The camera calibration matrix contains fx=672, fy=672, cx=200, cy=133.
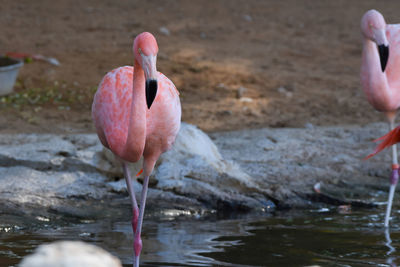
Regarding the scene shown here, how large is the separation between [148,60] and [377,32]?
1.68 metres

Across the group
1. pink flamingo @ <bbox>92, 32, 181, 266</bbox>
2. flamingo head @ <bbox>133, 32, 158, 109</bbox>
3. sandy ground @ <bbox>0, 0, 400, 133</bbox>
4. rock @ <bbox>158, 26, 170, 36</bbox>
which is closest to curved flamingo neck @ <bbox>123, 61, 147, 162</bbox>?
pink flamingo @ <bbox>92, 32, 181, 266</bbox>

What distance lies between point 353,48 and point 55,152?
557cm

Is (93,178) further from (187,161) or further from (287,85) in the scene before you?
(287,85)

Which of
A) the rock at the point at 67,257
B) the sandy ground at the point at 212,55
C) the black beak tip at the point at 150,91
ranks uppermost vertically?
the black beak tip at the point at 150,91

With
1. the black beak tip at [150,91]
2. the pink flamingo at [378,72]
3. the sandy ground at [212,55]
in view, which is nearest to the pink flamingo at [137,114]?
the black beak tip at [150,91]

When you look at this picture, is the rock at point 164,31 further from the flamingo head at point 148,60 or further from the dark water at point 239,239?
the flamingo head at point 148,60

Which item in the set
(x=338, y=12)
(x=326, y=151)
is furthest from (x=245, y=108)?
(x=338, y=12)

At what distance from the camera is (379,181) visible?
4727 millimetres

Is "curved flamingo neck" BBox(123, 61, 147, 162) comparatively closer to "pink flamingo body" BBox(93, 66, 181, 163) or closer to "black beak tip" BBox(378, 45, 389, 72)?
"pink flamingo body" BBox(93, 66, 181, 163)

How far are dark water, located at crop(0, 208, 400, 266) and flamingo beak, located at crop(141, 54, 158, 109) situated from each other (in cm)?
82

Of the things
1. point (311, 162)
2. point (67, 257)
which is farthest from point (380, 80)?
point (67, 257)

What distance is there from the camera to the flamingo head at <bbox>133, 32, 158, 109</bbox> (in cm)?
287

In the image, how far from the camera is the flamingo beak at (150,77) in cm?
287

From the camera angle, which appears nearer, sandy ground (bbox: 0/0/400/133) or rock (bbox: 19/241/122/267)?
rock (bbox: 19/241/122/267)
